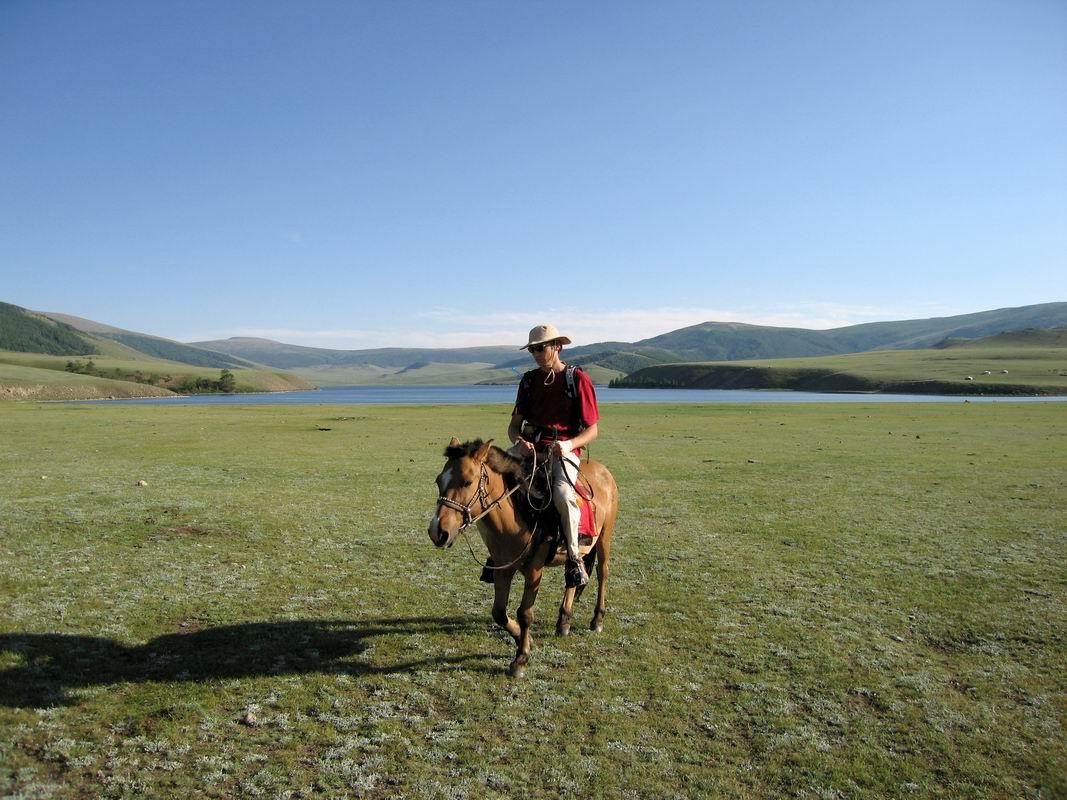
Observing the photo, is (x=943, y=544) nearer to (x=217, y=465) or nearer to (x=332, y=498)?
(x=332, y=498)

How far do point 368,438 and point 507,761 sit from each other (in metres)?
30.7

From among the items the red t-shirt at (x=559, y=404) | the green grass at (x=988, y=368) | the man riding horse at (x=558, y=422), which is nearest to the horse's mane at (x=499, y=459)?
the man riding horse at (x=558, y=422)

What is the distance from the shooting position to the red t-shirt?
7633mm

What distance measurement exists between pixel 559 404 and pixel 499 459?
129 cm

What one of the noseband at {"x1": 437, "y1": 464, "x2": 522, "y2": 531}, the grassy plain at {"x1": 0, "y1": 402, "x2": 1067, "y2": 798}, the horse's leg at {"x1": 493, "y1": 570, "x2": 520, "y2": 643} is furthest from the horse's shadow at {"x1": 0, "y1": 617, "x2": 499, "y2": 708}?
the noseband at {"x1": 437, "y1": 464, "x2": 522, "y2": 531}

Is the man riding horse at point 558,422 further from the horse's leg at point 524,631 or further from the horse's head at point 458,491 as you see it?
the horse's head at point 458,491

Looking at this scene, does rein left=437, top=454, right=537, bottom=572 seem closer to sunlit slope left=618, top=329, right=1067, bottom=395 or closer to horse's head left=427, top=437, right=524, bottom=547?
horse's head left=427, top=437, right=524, bottom=547

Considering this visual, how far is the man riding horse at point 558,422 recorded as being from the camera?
729 centimetres

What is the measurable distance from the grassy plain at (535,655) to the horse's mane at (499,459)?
7.30ft

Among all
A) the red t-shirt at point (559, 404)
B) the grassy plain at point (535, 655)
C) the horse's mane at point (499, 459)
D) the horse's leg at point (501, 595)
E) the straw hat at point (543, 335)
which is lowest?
the grassy plain at point (535, 655)

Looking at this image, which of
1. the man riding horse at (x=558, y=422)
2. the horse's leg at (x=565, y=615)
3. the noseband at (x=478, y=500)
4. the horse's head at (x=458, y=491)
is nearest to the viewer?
the horse's head at (x=458, y=491)

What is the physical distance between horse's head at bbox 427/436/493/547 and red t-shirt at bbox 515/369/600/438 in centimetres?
135

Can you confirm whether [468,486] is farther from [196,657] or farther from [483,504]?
[196,657]

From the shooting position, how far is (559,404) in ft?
25.3
